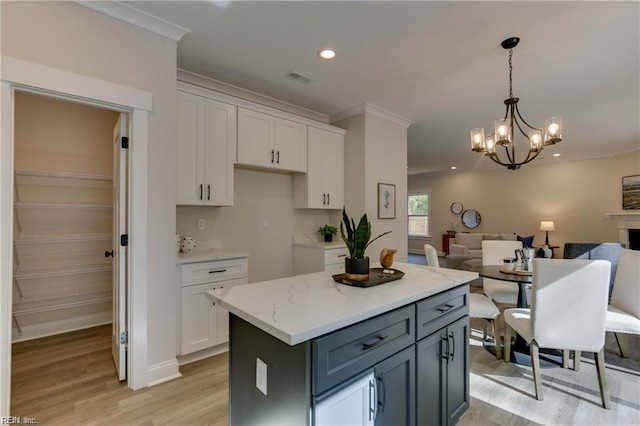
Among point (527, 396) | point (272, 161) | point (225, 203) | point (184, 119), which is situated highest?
point (184, 119)

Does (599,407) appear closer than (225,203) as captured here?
Yes

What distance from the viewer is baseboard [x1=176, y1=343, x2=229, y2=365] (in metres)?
2.64

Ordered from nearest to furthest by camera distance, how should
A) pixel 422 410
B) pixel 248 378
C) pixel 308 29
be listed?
pixel 248 378, pixel 422 410, pixel 308 29

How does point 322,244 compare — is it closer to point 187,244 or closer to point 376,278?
point 187,244

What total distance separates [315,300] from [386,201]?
10.2 feet

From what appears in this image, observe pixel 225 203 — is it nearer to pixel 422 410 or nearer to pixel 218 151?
pixel 218 151

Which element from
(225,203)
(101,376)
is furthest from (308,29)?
(101,376)

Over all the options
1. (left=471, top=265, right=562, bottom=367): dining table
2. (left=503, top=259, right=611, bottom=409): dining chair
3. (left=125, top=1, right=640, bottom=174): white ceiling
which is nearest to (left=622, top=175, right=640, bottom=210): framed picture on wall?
(left=125, top=1, right=640, bottom=174): white ceiling

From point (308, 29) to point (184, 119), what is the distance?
52.7 inches

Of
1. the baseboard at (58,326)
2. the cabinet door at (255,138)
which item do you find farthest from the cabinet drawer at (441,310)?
the baseboard at (58,326)

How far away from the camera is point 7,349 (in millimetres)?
1774

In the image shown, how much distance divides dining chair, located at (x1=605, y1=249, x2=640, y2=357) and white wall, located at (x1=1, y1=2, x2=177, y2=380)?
344 centimetres

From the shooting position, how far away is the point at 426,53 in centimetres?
265

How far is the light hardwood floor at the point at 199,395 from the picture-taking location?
1933 millimetres
